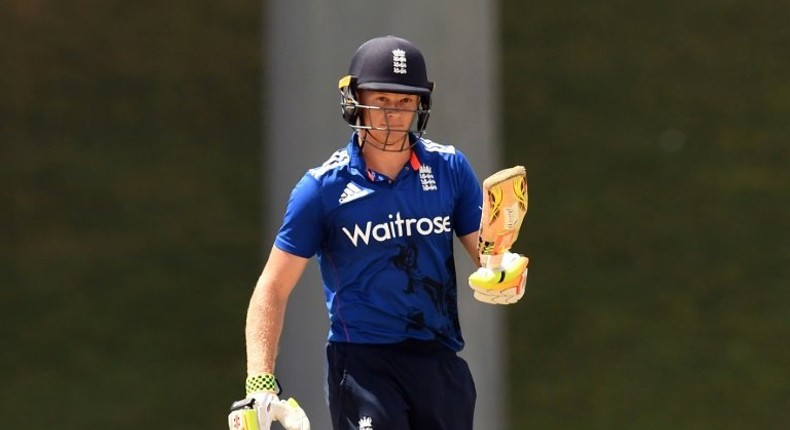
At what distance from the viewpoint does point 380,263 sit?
14.9 feet

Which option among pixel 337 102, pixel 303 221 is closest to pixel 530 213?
pixel 337 102

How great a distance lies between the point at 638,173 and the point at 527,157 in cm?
76

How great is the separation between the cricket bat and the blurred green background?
5.36 metres

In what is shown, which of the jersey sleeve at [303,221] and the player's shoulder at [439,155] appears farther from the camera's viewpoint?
the player's shoulder at [439,155]

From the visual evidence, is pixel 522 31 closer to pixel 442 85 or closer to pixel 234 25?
pixel 234 25

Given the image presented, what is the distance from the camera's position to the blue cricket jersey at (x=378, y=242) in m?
4.53

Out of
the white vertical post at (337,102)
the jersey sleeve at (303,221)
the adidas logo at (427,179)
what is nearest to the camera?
the jersey sleeve at (303,221)

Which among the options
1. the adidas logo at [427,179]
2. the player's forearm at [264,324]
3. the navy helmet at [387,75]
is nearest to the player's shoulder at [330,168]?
the navy helmet at [387,75]

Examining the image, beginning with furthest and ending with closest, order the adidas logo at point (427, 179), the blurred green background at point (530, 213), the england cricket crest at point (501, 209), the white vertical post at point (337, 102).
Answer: the blurred green background at point (530, 213)
the white vertical post at point (337, 102)
the adidas logo at point (427, 179)
the england cricket crest at point (501, 209)

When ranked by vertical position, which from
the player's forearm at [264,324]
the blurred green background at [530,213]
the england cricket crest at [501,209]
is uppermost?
the england cricket crest at [501,209]

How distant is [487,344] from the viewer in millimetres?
7793

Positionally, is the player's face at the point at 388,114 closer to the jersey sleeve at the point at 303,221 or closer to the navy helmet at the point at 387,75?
the navy helmet at the point at 387,75

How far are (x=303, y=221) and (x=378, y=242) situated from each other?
0.78 feet

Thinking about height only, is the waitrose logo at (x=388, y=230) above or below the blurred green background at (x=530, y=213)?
above
